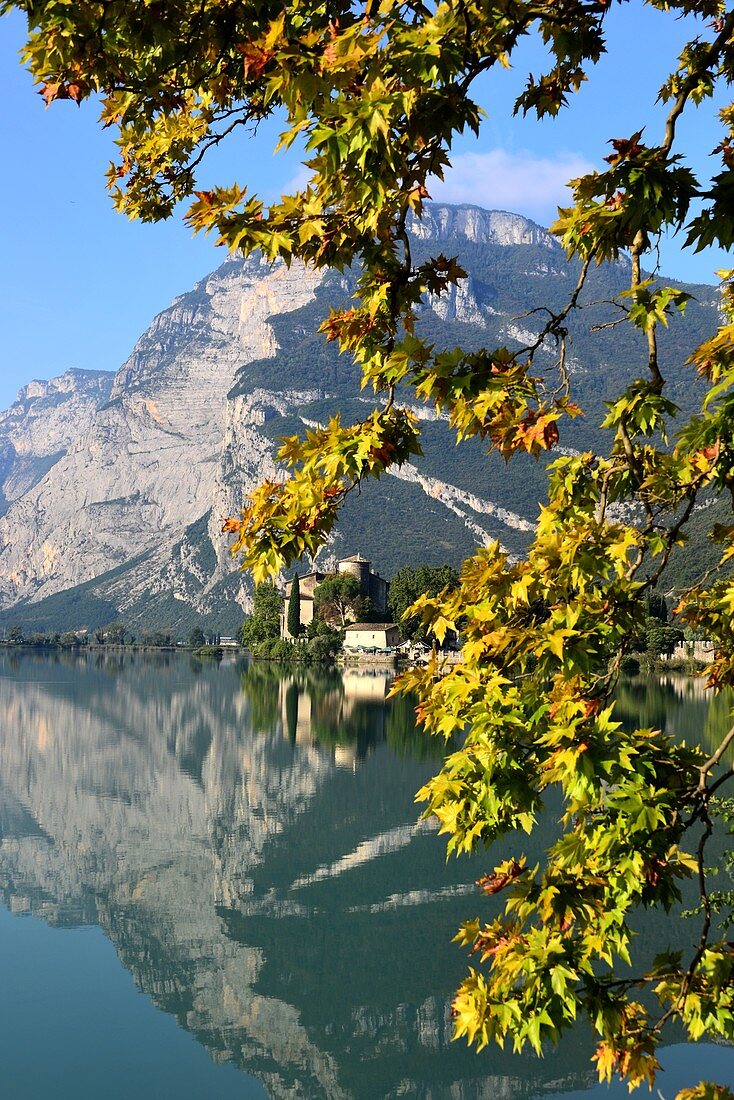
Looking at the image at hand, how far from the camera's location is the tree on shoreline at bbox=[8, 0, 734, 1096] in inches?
135

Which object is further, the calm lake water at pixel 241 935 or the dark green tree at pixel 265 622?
the dark green tree at pixel 265 622

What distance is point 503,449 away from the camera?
377 cm

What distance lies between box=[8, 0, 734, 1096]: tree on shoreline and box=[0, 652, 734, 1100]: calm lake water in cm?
1025

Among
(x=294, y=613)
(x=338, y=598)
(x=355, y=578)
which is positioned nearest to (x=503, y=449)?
(x=294, y=613)

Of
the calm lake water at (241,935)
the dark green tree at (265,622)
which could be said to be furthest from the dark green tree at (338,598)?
the calm lake water at (241,935)

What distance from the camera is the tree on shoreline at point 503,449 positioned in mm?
3441

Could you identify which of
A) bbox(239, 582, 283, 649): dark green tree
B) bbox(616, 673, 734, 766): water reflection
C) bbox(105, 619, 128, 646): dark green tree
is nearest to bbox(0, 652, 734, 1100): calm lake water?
bbox(616, 673, 734, 766): water reflection

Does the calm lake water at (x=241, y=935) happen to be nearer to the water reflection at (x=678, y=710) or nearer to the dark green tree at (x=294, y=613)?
the water reflection at (x=678, y=710)

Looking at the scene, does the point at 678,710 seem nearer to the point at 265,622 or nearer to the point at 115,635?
the point at 265,622

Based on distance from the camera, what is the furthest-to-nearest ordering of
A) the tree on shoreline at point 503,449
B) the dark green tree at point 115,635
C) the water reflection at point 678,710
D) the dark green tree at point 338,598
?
the dark green tree at point 115,635
the dark green tree at point 338,598
the water reflection at point 678,710
the tree on shoreline at point 503,449

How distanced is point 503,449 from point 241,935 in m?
16.9

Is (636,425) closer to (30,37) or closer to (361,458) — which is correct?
(361,458)

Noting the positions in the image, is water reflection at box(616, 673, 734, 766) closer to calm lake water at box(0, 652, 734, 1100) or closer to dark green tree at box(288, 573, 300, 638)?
calm lake water at box(0, 652, 734, 1100)

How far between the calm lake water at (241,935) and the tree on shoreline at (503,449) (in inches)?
404
